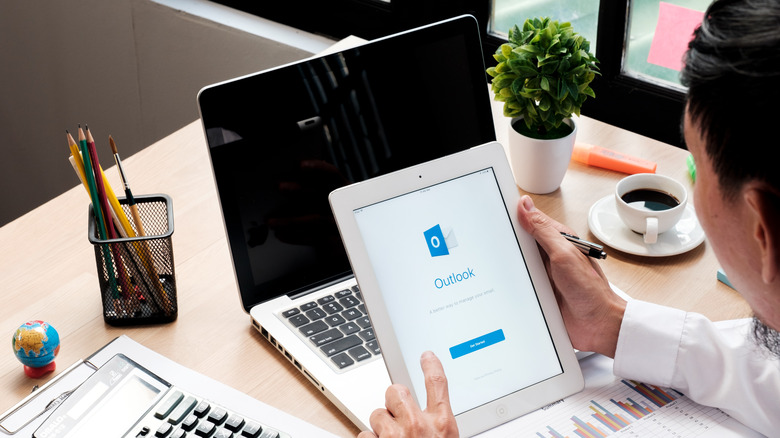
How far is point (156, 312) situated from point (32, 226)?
0.99 feet

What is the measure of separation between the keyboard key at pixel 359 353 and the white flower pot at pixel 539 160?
1.41 feet

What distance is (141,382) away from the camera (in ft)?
2.94

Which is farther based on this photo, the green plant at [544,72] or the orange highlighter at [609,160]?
the orange highlighter at [609,160]

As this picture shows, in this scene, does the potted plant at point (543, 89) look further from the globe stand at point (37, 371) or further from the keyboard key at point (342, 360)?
the globe stand at point (37, 371)

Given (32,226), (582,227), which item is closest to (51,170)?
(32,226)

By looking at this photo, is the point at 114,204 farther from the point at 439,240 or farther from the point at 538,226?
the point at 538,226

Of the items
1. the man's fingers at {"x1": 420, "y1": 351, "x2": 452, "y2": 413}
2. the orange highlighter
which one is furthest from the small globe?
the orange highlighter

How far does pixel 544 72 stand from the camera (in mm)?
1103

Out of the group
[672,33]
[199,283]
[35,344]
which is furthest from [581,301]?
[672,33]

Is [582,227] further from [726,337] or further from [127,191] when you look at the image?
[127,191]

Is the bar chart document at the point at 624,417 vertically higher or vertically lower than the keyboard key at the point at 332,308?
lower

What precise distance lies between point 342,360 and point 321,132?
0.96 ft

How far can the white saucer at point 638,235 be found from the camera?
42.8 inches

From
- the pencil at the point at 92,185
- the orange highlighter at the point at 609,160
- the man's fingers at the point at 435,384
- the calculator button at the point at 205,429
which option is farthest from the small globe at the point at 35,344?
the orange highlighter at the point at 609,160
